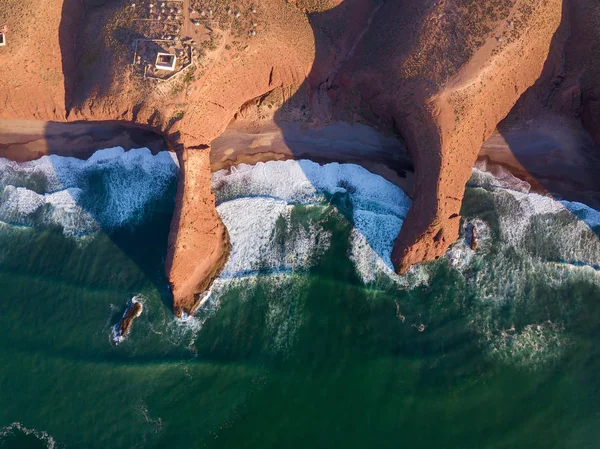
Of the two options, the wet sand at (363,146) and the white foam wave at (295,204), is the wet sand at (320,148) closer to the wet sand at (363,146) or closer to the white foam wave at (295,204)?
the wet sand at (363,146)

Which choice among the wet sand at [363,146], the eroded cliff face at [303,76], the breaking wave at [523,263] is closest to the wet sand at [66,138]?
the wet sand at [363,146]

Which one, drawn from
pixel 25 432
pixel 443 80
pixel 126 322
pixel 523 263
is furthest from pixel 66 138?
pixel 523 263

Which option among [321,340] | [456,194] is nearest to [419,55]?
[456,194]

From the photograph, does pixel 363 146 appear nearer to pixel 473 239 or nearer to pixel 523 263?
pixel 473 239

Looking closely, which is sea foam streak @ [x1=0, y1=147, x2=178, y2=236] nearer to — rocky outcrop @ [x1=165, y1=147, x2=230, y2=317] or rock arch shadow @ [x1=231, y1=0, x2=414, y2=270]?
rocky outcrop @ [x1=165, y1=147, x2=230, y2=317]

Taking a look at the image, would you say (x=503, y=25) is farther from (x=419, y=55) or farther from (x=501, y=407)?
(x=501, y=407)
